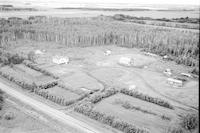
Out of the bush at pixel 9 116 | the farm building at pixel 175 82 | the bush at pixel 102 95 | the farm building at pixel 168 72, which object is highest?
the farm building at pixel 168 72

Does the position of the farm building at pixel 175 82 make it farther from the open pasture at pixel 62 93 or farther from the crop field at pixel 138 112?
the open pasture at pixel 62 93

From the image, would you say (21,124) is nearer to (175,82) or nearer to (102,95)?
(102,95)

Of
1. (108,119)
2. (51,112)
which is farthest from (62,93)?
(108,119)

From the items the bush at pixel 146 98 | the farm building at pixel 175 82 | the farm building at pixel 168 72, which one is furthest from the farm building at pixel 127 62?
the bush at pixel 146 98

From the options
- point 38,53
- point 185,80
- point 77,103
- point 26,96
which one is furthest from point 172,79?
point 38,53

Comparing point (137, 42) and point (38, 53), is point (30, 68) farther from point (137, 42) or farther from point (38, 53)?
point (137, 42)

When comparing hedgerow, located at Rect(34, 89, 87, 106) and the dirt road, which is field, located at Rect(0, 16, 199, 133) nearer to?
hedgerow, located at Rect(34, 89, 87, 106)
